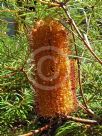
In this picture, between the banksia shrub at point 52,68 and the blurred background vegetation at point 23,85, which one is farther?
the blurred background vegetation at point 23,85

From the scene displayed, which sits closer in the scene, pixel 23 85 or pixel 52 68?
pixel 52 68

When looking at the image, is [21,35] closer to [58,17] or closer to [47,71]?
[58,17]

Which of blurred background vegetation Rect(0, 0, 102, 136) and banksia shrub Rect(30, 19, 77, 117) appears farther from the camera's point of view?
blurred background vegetation Rect(0, 0, 102, 136)

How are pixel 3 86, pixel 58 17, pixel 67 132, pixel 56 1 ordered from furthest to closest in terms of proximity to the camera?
pixel 3 86, pixel 67 132, pixel 58 17, pixel 56 1

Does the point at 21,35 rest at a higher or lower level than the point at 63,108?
higher

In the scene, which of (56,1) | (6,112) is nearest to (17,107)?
(6,112)

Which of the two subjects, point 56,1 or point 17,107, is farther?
point 17,107

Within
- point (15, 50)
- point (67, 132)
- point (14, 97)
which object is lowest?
point (67, 132)

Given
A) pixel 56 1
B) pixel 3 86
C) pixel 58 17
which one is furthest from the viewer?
pixel 3 86
